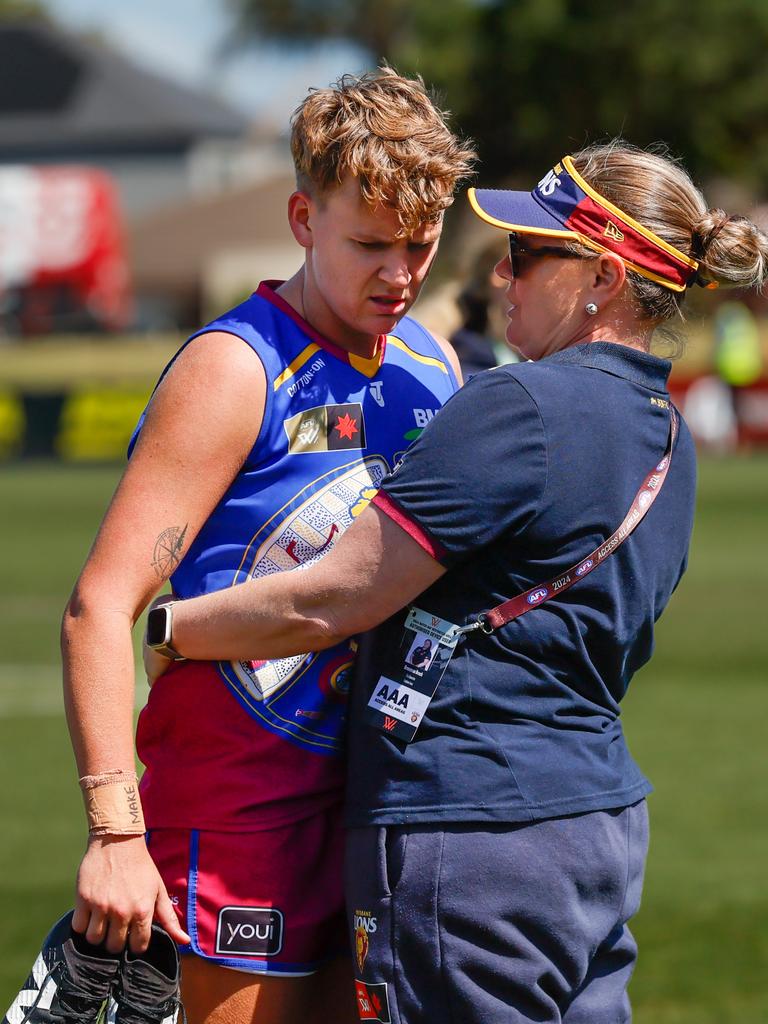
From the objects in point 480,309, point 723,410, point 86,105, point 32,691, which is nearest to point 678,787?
point 480,309

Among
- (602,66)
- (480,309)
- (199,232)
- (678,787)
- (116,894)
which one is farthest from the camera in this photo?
(199,232)

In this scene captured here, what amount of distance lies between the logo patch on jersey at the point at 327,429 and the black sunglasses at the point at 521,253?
0.40 meters

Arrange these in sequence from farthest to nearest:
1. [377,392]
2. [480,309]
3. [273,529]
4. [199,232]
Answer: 1. [199,232]
2. [480,309]
3. [377,392]
4. [273,529]

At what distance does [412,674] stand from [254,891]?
1.80ft

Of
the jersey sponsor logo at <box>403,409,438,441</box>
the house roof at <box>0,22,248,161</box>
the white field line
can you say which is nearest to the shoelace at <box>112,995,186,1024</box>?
the jersey sponsor logo at <box>403,409,438,441</box>

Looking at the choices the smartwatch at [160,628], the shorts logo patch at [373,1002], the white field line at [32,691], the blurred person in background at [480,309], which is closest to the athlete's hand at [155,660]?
the smartwatch at [160,628]

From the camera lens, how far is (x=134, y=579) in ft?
8.44

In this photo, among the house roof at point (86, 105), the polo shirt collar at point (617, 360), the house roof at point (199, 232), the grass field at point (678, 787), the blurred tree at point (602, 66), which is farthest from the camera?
the house roof at point (86, 105)

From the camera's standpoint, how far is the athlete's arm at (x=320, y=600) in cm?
246

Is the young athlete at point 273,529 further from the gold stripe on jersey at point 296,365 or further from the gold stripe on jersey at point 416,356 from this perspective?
the gold stripe on jersey at point 416,356

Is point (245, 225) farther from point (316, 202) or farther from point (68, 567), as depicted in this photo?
point (316, 202)

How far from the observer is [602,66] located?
1567 inches

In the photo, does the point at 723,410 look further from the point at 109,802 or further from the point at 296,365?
the point at 109,802

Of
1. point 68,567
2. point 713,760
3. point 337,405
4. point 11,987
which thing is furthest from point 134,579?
point 68,567
